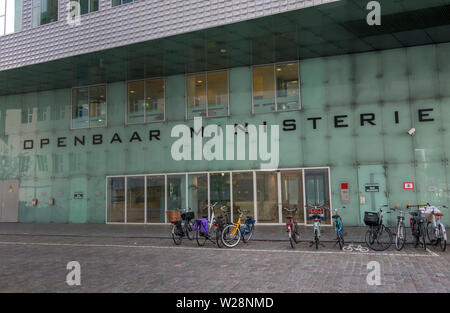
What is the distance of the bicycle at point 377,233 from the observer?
34.3ft

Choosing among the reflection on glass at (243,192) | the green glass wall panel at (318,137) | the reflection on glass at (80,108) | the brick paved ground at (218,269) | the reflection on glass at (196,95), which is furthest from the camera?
the reflection on glass at (80,108)

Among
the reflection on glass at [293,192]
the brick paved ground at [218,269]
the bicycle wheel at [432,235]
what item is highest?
the reflection on glass at [293,192]

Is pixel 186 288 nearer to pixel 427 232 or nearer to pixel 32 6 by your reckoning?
pixel 427 232

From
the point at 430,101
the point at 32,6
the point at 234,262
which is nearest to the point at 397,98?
the point at 430,101

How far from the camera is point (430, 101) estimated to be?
1596 centimetres

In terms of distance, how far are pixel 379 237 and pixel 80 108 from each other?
17655mm

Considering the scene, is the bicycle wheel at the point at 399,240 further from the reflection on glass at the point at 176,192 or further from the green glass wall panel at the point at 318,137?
the reflection on glass at the point at 176,192

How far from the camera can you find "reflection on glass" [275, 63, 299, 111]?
58.9 ft

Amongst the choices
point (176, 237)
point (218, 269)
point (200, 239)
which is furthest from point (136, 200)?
point (218, 269)

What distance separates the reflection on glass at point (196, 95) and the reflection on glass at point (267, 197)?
4.53m

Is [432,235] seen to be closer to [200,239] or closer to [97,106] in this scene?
[200,239]

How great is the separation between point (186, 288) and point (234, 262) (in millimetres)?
2615

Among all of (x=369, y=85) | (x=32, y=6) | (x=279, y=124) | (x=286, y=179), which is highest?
(x=32, y=6)

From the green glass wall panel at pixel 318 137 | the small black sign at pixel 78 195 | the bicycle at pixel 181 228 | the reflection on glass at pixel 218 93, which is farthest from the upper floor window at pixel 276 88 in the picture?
the small black sign at pixel 78 195
